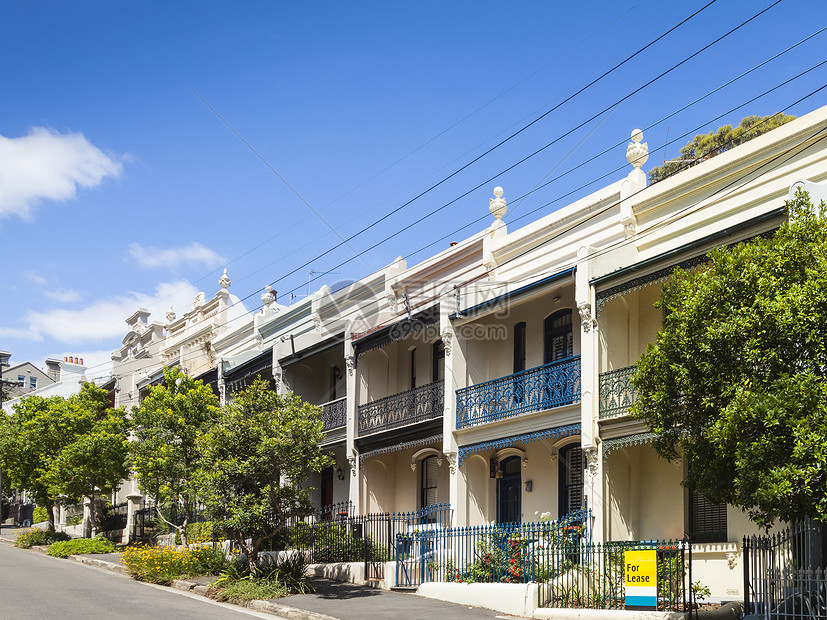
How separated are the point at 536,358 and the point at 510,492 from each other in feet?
11.2

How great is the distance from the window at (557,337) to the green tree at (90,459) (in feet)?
49.6

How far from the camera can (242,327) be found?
33594mm

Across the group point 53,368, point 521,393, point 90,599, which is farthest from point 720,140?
point 53,368

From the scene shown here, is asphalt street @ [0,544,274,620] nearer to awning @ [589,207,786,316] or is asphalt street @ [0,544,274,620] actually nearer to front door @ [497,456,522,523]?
front door @ [497,456,522,523]

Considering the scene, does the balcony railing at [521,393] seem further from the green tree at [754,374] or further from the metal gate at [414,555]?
the green tree at [754,374]

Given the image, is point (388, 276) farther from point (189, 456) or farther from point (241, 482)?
point (241, 482)

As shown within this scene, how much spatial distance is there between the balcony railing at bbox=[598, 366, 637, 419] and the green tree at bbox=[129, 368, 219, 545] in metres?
11.9

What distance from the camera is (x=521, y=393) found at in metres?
20.2

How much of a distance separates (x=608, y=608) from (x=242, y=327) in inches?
866

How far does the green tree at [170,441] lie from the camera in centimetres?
Answer: 2517

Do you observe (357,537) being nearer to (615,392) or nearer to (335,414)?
(335,414)

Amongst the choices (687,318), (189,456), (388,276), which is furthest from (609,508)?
(189,456)

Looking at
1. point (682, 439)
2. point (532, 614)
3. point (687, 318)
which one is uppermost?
point (687, 318)

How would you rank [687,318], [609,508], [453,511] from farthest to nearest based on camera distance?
[453,511]
[609,508]
[687,318]
